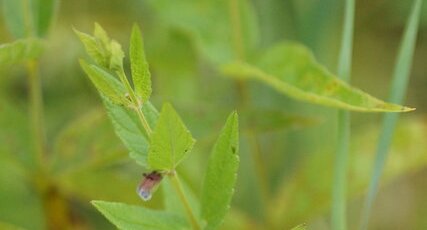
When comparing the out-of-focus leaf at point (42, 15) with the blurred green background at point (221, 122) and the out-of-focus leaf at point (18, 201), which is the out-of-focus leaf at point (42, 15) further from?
the out-of-focus leaf at point (18, 201)

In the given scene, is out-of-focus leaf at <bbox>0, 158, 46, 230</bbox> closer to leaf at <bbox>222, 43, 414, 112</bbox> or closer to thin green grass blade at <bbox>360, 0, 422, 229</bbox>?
leaf at <bbox>222, 43, 414, 112</bbox>

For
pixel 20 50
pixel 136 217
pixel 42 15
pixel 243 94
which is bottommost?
pixel 136 217

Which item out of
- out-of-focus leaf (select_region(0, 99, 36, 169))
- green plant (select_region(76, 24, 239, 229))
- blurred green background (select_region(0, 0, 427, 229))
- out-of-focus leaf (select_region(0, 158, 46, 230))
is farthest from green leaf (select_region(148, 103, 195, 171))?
out-of-focus leaf (select_region(0, 158, 46, 230))

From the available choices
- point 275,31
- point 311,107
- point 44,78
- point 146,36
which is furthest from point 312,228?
point 44,78

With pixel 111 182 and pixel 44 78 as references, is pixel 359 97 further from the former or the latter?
pixel 44 78

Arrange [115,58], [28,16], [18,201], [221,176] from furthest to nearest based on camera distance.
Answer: [18,201] < [28,16] < [221,176] < [115,58]

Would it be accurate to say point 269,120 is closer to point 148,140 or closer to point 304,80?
point 304,80

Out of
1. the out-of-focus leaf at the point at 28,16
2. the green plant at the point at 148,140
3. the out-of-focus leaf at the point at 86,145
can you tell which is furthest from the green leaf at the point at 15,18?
the green plant at the point at 148,140

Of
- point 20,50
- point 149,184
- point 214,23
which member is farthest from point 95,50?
point 214,23
